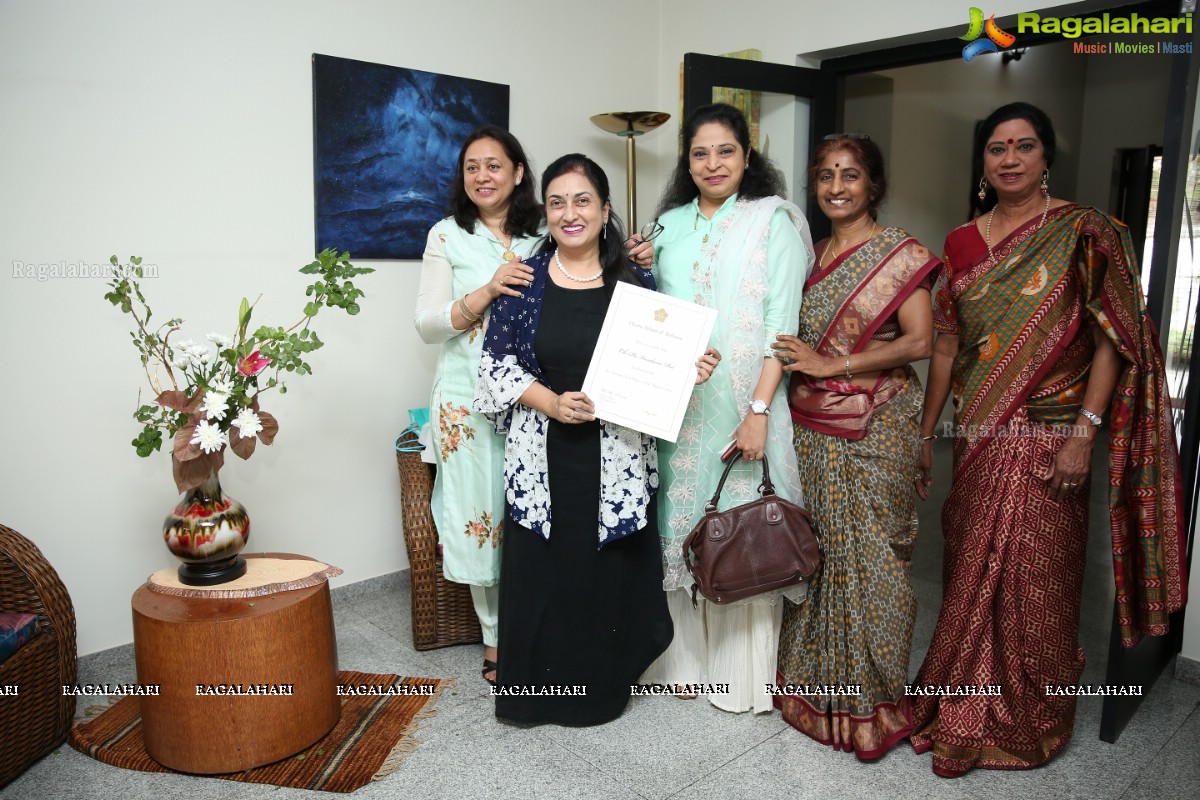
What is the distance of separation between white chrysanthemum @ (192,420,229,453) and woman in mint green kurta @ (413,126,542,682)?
610 mm

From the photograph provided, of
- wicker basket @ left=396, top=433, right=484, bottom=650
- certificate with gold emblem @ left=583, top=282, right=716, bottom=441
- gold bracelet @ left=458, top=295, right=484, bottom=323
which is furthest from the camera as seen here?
wicker basket @ left=396, top=433, right=484, bottom=650

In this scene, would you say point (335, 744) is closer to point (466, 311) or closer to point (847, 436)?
point (466, 311)

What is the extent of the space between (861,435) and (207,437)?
1635 millimetres

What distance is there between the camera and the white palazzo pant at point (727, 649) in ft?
7.81

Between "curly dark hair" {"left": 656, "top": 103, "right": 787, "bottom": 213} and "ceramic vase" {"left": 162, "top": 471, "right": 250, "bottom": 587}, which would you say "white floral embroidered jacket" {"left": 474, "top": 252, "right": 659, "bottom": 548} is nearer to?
"curly dark hair" {"left": 656, "top": 103, "right": 787, "bottom": 213}

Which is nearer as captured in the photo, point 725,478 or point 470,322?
point 725,478

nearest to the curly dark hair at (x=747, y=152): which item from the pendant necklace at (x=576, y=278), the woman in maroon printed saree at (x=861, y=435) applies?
the woman in maroon printed saree at (x=861, y=435)

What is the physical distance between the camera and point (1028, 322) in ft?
7.02

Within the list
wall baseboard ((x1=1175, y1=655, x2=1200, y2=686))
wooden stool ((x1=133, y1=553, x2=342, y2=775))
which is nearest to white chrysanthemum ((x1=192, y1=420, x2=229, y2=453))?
wooden stool ((x1=133, y1=553, x2=342, y2=775))

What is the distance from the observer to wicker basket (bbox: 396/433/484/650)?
275 centimetres

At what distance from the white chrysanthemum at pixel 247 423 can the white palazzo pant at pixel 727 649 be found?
1201mm

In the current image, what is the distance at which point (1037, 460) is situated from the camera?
7.03 ft

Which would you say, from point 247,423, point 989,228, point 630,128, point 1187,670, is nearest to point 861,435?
point 989,228

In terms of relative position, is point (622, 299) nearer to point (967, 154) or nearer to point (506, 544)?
point (506, 544)
